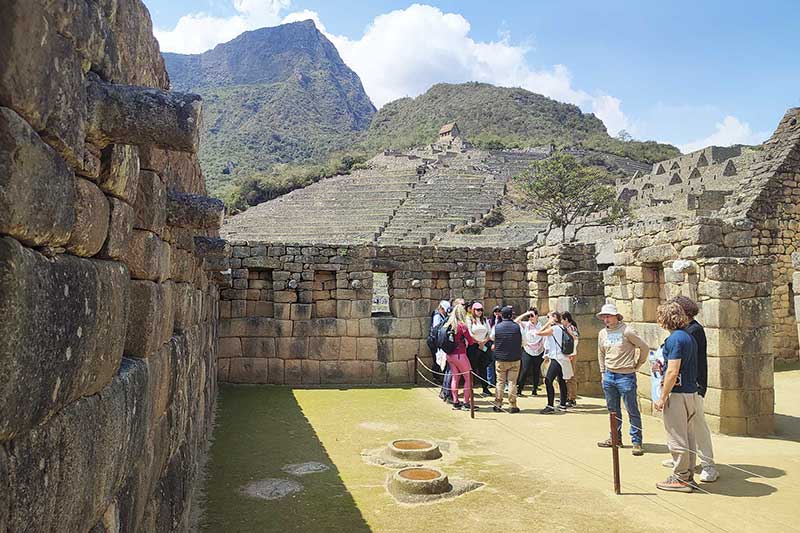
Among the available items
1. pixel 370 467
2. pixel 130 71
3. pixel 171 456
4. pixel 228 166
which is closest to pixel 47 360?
pixel 130 71

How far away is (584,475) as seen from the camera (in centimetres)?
627

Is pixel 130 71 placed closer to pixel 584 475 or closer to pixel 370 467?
pixel 370 467

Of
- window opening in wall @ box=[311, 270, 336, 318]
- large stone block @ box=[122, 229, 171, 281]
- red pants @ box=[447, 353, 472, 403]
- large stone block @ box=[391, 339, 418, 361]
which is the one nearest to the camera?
large stone block @ box=[122, 229, 171, 281]

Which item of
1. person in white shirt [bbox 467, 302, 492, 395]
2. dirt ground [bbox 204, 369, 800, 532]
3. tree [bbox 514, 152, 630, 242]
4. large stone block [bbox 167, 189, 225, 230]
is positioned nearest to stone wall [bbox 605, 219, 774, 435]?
dirt ground [bbox 204, 369, 800, 532]

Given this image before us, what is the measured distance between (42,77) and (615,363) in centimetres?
699

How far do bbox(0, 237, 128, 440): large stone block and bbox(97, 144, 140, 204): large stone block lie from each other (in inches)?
12.3

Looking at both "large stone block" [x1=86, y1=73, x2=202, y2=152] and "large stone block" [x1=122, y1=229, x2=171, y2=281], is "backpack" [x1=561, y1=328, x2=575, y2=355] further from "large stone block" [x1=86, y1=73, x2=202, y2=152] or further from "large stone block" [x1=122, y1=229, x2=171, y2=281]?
"large stone block" [x1=86, y1=73, x2=202, y2=152]

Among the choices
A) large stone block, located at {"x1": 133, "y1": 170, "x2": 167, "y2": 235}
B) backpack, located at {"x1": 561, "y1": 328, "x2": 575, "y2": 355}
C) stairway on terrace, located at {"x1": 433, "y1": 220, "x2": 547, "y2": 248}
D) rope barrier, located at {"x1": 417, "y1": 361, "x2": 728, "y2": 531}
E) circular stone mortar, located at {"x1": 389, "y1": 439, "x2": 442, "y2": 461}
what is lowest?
rope barrier, located at {"x1": 417, "y1": 361, "x2": 728, "y2": 531}

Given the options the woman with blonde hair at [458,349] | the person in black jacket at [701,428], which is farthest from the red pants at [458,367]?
the person in black jacket at [701,428]

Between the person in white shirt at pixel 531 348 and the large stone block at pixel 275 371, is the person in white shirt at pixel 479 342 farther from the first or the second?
the large stone block at pixel 275 371

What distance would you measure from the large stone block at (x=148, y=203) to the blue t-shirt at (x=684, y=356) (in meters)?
4.81

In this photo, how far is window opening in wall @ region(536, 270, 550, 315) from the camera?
12797mm

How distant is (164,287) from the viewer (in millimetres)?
3453

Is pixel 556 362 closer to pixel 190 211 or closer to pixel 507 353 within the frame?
pixel 507 353
